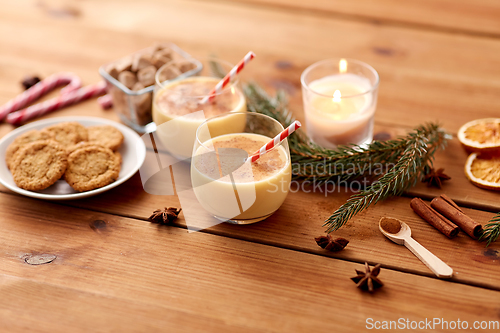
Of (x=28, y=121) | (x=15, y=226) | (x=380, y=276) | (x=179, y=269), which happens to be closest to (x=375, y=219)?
(x=380, y=276)

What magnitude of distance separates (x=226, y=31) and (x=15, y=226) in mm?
1588

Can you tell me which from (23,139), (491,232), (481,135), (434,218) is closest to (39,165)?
(23,139)

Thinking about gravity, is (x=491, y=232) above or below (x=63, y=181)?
below

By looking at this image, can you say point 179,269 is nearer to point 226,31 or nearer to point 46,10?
point 226,31

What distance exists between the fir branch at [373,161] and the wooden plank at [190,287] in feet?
0.88

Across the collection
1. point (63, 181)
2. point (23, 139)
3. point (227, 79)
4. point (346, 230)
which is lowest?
point (346, 230)

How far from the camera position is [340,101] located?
5.41 feet

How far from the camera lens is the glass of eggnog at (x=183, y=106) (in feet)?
5.32

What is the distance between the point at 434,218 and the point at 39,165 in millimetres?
1266

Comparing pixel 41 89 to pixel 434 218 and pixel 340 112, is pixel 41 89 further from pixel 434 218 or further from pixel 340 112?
pixel 434 218

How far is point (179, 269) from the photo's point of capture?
1303mm

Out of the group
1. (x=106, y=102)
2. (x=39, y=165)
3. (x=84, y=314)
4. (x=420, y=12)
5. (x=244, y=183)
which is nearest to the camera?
(x=84, y=314)

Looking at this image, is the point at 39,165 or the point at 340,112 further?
the point at 340,112

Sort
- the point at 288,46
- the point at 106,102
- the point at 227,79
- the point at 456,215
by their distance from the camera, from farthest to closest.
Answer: the point at 288,46
the point at 106,102
the point at 227,79
the point at 456,215
